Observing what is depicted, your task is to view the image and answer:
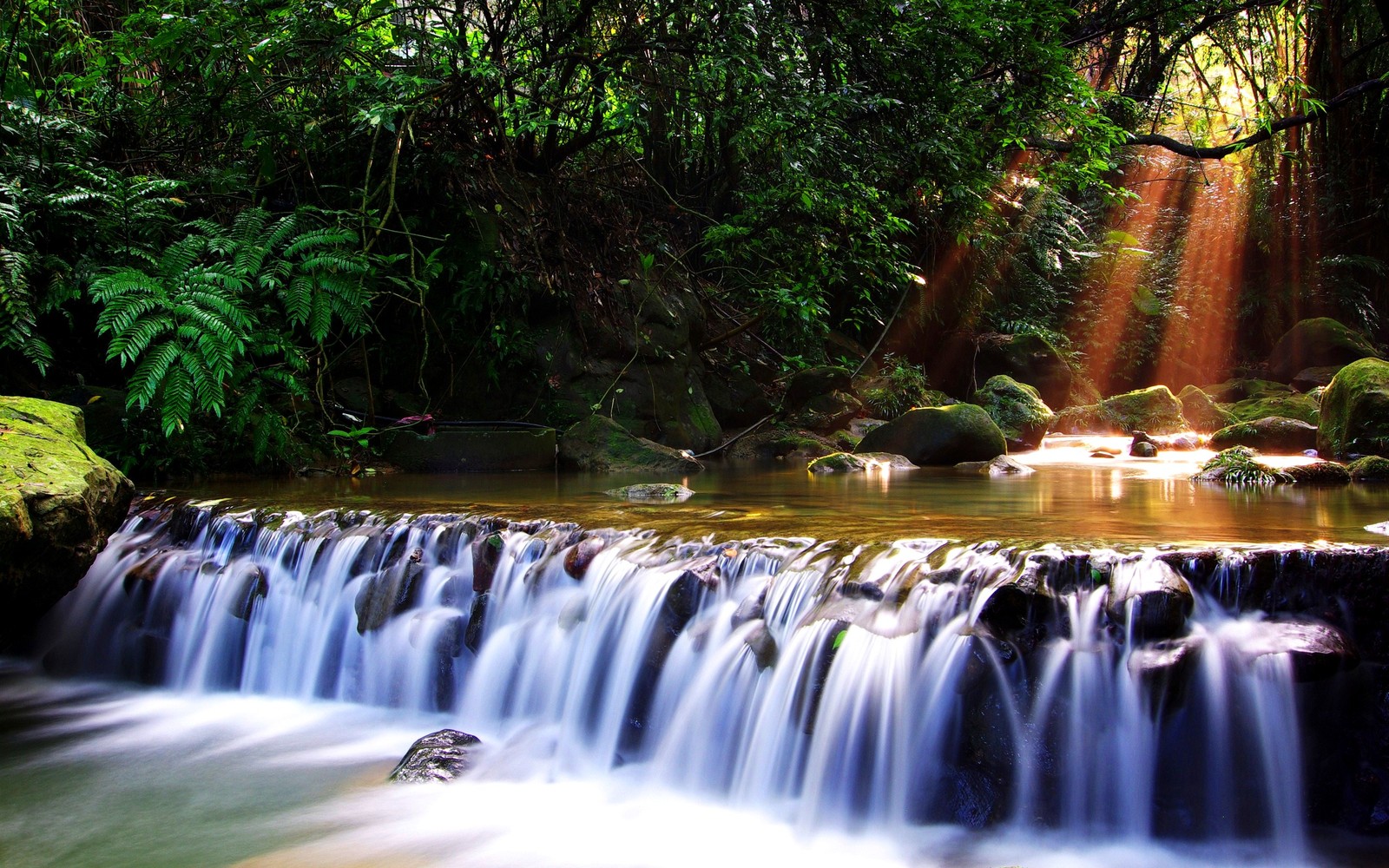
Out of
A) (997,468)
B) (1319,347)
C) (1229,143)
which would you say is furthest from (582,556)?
(1319,347)

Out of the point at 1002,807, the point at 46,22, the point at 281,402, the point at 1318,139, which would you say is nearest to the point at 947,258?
the point at 1318,139

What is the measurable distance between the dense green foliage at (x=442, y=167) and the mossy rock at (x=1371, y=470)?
3.80 m

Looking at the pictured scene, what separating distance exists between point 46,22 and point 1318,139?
822 inches

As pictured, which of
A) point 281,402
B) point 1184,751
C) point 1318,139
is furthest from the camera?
point 1318,139

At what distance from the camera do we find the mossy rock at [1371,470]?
7160 millimetres

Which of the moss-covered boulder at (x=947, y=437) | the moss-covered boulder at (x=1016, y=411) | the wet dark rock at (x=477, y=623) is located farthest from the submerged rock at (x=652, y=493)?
the moss-covered boulder at (x=1016, y=411)

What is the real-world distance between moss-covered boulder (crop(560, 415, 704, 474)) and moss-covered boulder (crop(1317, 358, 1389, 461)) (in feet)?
20.9

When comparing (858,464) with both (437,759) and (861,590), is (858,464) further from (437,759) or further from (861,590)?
(437,759)

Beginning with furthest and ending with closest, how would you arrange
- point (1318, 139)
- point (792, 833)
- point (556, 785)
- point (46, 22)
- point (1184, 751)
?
point (1318, 139), point (46, 22), point (556, 785), point (792, 833), point (1184, 751)

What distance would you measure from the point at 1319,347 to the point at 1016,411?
26.8 ft

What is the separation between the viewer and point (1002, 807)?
3158 mm

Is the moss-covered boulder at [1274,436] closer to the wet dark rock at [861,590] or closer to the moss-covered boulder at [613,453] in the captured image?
the moss-covered boulder at [613,453]

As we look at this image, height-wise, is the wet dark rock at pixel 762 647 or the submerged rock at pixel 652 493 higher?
the submerged rock at pixel 652 493

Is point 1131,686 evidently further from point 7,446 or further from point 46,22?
point 46,22
